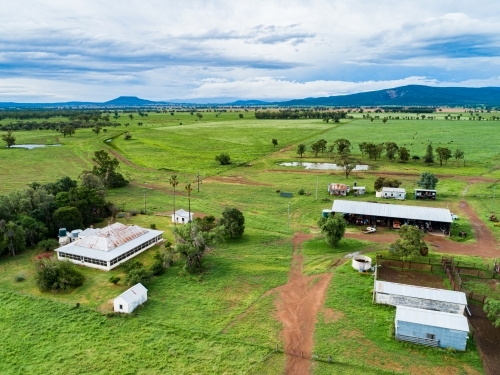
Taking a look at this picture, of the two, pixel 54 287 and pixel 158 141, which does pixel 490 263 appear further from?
pixel 158 141

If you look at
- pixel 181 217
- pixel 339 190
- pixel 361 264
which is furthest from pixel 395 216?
pixel 181 217

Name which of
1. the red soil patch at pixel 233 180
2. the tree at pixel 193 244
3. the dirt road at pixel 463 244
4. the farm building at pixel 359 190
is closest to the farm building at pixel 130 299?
the tree at pixel 193 244

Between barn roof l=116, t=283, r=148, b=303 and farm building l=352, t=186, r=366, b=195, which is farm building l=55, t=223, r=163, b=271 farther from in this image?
farm building l=352, t=186, r=366, b=195

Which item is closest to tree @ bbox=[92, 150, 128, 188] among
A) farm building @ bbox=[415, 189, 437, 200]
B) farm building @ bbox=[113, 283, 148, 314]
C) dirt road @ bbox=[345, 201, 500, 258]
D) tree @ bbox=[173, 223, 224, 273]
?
tree @ bbox=[173, 223, 224, 273]

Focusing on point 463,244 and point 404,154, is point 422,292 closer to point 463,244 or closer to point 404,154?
point 463,244

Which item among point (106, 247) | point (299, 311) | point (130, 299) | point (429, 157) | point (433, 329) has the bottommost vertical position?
point (299, 311)

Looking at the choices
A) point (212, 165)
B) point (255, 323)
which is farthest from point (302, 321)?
point (212, 165)
